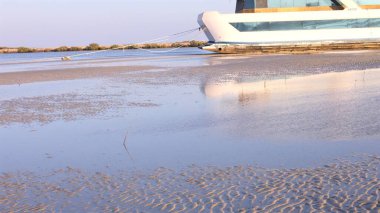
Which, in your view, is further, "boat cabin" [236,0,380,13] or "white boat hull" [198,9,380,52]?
"boat cabin" [236,0,380,13]

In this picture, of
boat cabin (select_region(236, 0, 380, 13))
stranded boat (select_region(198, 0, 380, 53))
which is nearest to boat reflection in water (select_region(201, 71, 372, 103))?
stranded boat (select_region(198, 0, 380, 53))

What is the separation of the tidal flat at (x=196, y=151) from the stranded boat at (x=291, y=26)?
2238cm

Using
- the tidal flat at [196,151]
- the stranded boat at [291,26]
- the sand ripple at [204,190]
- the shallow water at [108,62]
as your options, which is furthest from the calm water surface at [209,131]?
the stranded boat at [291,26]

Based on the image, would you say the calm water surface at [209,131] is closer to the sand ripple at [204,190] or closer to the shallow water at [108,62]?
the sand ripple at [204,190]

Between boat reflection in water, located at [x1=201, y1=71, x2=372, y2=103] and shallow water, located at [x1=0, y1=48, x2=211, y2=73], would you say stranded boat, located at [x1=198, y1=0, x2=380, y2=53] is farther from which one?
boat reflection in water, located at [x1=201, y1=71, x2=372, y2=103]

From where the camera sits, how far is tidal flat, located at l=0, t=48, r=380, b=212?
16.4 ft

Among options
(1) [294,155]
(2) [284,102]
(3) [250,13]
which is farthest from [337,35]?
(1) [294,155]

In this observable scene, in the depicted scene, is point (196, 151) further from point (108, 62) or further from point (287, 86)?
point (108, 62)

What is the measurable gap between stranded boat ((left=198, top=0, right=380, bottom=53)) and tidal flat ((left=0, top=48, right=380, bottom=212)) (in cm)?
2238

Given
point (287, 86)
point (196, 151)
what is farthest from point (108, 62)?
point (196, 151)

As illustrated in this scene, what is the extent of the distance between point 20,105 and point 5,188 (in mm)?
7859

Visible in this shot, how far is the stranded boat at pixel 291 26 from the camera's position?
118ft

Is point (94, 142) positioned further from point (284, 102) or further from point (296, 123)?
point (284, 102)

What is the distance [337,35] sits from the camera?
36.9m
